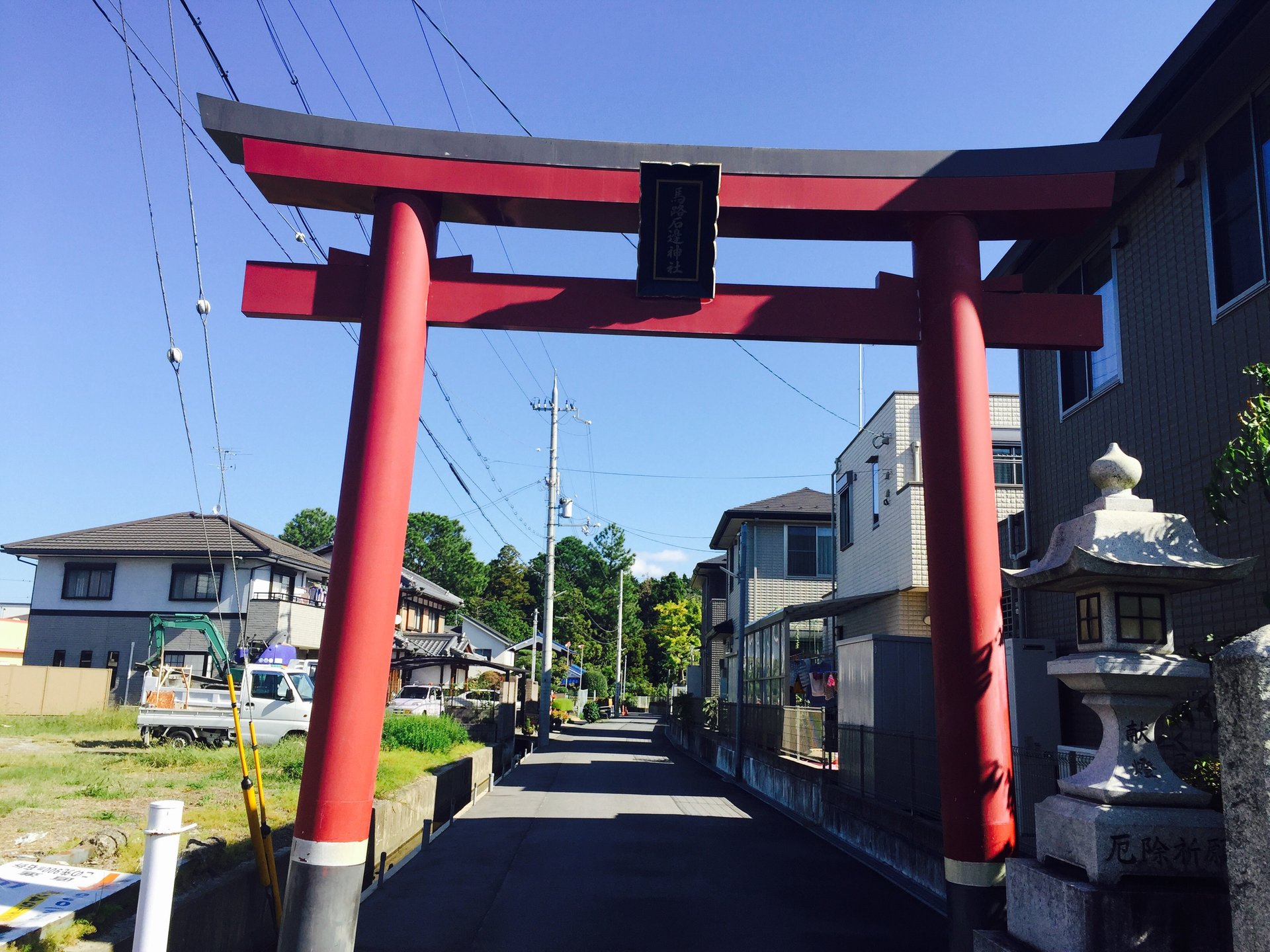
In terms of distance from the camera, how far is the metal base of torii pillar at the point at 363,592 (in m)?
6.54

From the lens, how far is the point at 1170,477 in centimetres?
986

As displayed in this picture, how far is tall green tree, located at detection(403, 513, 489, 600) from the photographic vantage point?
294 ft

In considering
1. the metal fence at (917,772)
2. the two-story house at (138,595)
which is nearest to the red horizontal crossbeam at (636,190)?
the metal fence at (917,772)

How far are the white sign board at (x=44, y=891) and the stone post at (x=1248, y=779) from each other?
6021 millimetres

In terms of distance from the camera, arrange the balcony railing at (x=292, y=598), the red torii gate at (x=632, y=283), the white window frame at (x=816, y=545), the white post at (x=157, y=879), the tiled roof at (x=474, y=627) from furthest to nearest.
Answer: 1. the tiled roof at (x=474, y=627)
2. the white window frame at (x=816, y=545)
3. the balcony railing at (x=292, y=598)
4. the red torii gate at (x=632, y=283)
5. the white post at (x=157, y=879)

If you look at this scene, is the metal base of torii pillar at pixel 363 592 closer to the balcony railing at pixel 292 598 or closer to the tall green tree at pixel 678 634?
the balcony railing at pixel 292 598

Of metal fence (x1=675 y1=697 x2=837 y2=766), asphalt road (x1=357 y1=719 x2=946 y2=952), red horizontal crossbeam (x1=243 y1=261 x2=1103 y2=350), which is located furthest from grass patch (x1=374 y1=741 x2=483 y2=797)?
metal fence (x1=675 y1=697 x2=837 y2=766)

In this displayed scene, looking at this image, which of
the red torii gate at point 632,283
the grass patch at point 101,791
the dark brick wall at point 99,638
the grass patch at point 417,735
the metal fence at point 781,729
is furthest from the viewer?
the dark brick wall at point 99,638

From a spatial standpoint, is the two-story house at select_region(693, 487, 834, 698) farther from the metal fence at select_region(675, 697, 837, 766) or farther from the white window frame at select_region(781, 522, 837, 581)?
the metal fence at select_region(675, 697, 837, 766)

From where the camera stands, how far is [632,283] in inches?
310

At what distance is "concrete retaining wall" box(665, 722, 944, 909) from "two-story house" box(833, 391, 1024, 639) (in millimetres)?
3790

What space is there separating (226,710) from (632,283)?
18071mm

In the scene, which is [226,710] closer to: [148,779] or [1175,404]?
[148,779]

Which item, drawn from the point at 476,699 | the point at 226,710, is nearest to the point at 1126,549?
the point at 226,710
